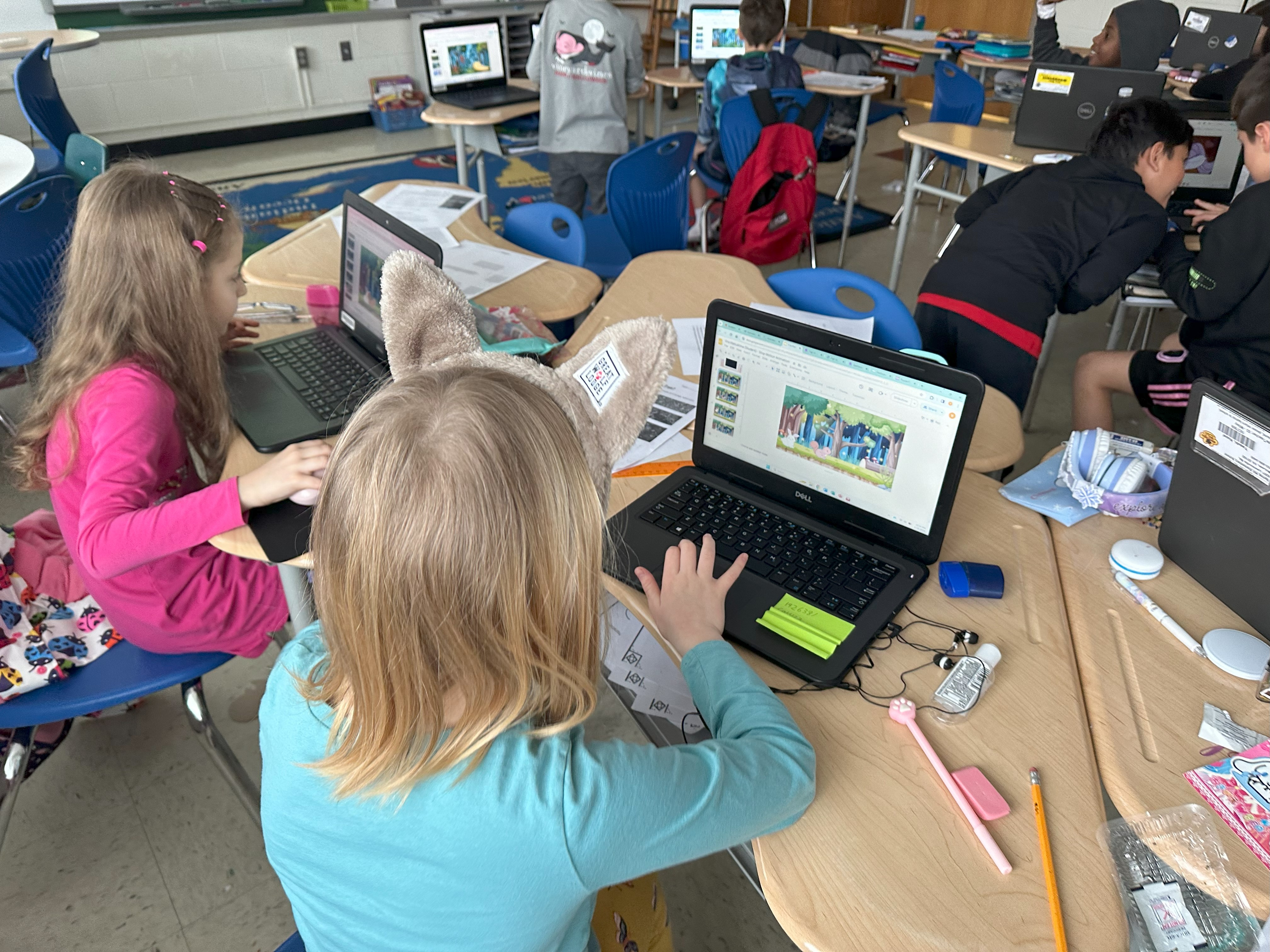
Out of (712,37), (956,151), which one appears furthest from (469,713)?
(712,37)

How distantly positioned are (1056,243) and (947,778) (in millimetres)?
1707

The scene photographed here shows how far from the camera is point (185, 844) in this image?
162cm

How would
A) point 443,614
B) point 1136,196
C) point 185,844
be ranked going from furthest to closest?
point 1136,196
point 185,844
point 443,614

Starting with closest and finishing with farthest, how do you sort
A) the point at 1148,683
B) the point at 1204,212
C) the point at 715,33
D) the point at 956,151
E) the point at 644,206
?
1. the point at 1148,683
2. the point at 1204,212
3. the point at 644,206
4. the point at 956,151
5. the point at 715,33

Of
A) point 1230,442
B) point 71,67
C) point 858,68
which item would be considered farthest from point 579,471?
point 71,67

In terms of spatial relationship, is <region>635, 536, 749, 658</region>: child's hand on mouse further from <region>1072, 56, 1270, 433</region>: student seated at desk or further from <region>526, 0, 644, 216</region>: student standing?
<region>526, 0, 644, 216</region>: student standing

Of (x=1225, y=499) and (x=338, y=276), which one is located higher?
(x=1225, y=499)

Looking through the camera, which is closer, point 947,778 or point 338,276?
point 947,778

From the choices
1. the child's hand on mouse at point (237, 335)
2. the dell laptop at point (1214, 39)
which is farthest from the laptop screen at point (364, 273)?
the dell laptop at point (1214, 39)

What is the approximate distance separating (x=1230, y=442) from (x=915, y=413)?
350 mm

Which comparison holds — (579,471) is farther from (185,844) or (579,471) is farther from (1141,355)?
(1141,355)

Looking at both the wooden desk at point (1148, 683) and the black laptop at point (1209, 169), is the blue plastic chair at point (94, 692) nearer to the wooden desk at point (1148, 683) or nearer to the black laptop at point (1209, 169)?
the wooden desk at point (1148, 683)

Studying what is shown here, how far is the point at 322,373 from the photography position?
1570mm

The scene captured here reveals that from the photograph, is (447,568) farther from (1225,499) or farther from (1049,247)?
(1049,247)
